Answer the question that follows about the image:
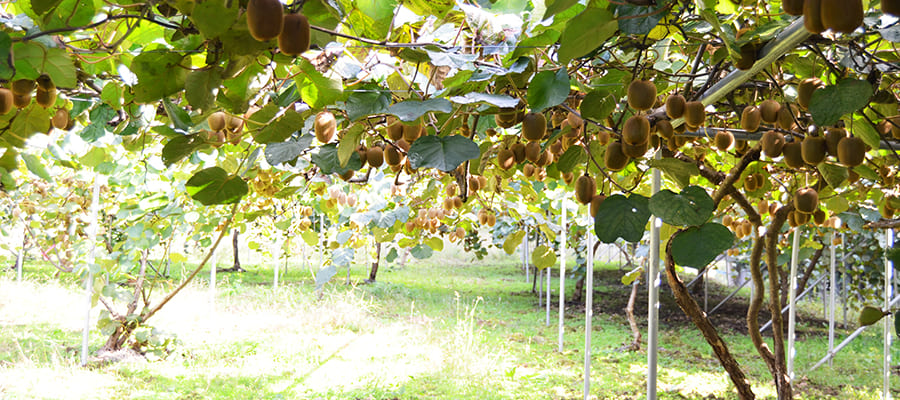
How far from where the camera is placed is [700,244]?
0.53 meters

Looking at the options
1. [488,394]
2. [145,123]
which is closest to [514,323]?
[488,394]

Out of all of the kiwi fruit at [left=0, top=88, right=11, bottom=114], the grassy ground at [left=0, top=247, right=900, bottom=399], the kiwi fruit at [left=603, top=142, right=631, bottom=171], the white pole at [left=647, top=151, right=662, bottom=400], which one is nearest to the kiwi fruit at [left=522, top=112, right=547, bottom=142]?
the kiwi fruit at [left=603, top=142, right=631, bottom=171]

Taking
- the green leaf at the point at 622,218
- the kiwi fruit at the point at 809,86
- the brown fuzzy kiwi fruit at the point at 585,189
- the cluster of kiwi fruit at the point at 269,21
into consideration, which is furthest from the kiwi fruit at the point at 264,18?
the kiwi fruit at the point at 809,86

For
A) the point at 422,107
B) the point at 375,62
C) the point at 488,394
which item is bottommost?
the point at 488,394

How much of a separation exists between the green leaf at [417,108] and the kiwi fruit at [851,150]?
51cm

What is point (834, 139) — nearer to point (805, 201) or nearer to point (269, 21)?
point (805, 201)

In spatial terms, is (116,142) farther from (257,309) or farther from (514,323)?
(514,323)

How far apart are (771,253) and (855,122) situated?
111 cm

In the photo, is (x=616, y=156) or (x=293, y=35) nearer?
(x=293, y=35)

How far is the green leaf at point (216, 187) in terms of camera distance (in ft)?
1.98

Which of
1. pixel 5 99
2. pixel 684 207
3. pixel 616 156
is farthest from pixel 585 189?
pixel 5 99

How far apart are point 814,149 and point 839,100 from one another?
0.61ft

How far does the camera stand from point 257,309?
5348mm

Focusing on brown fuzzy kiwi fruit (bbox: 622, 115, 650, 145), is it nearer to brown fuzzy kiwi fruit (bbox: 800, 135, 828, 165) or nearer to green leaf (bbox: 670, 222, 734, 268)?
green leaf (bbox: 670, 222, 734, 268)
